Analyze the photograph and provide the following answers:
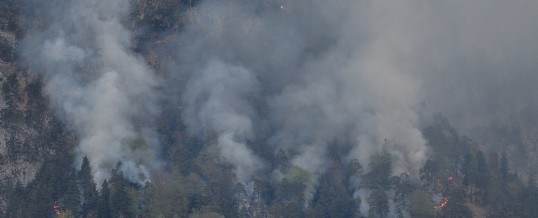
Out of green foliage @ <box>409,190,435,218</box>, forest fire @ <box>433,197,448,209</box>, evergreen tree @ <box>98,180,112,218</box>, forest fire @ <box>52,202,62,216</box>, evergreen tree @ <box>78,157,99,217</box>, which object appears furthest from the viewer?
forest fire @ <box>433,197,448,209</box>

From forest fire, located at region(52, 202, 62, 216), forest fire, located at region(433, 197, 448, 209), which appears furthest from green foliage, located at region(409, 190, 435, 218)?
forest fire, located at region(52, 202, 62, 216)

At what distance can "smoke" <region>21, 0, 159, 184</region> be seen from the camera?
128 m

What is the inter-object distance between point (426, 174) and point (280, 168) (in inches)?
583

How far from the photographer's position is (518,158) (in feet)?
486

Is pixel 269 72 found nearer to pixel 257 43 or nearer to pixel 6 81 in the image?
pixel 257 43

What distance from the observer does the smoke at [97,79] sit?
127562 millimetres

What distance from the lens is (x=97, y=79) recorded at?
136500mm

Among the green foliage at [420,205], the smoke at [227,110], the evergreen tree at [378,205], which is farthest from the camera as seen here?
the smoke at [227,110]

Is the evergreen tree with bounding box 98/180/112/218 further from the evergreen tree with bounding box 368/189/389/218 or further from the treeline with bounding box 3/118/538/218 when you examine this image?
the evergreen tree with bounding box 368/189/389/218

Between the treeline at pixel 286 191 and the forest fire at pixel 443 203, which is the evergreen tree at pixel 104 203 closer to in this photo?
the treeline at pixel 286 191

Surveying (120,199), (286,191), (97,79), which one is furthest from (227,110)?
(120,199)

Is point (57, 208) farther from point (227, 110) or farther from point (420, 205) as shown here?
point (420, 205)

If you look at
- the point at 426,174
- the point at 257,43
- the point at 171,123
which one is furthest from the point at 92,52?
the point at 426,174

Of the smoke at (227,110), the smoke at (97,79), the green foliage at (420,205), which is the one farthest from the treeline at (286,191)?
the smoke at (97,79)
